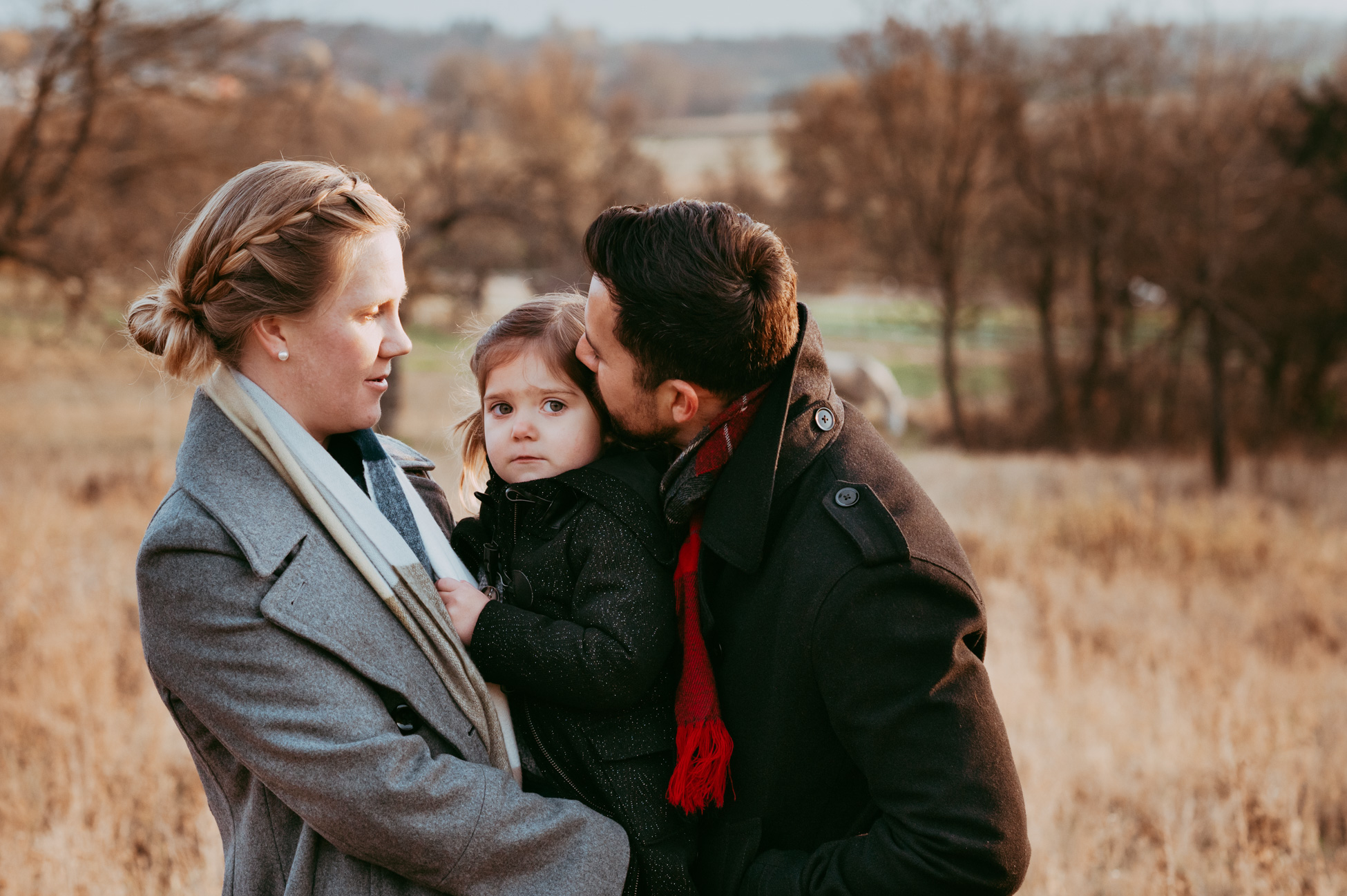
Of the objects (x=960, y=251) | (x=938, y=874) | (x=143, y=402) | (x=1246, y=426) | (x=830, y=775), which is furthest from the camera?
(x=143, y=402)

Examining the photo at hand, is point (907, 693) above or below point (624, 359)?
below

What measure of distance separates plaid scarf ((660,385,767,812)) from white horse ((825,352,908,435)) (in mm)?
19758

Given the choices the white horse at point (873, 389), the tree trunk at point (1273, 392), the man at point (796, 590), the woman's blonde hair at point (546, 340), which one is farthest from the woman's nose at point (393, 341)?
the white horse at point (873, 389)

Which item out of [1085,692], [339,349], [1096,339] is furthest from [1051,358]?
[339,349]

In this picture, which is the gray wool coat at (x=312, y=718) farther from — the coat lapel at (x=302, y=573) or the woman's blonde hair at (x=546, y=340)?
the woman's blonde hair at (x=546, y=340)

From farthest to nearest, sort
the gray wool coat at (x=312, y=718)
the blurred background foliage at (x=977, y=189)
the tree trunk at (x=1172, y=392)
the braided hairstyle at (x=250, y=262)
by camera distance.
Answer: the tree trunk at (x=1172, y=392)
the blurred background foliage at (x=977, y=189)
the braided hairstyle at (x=250, y=262)
the gray wool coat at (x=312, y=718)

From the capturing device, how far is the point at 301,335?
6.16 feet

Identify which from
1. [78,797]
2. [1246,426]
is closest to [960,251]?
[1246,426]

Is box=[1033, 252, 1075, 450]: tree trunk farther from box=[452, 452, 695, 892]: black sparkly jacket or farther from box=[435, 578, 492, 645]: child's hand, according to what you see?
box=[435, 578, 492, 645]: child's hand

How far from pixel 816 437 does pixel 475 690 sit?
788 mm

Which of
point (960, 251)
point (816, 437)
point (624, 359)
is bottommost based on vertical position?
point (960, 251)

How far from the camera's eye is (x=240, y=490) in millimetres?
1696

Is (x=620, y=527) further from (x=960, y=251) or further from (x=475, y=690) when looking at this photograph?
(x=960, y=251)

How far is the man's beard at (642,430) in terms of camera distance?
1.99 meters
